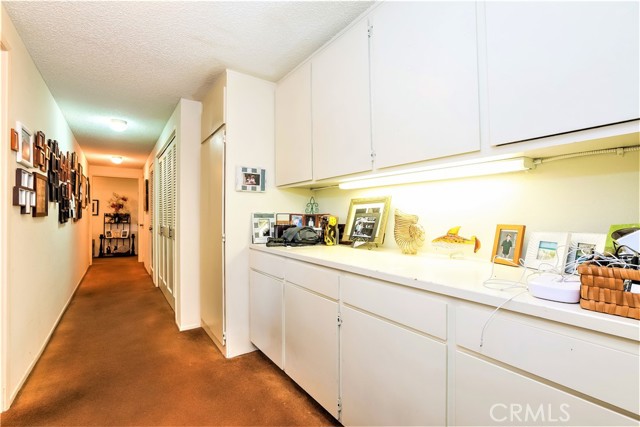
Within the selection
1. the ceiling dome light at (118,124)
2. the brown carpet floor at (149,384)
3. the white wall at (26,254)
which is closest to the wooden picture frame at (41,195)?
the white wall at (26,254)

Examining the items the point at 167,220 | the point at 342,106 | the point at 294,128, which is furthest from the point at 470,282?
the point at 167,220

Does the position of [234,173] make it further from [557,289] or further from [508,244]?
[557,289]

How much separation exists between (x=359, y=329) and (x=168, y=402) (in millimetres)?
1372

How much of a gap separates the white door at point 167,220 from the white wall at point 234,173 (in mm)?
1426

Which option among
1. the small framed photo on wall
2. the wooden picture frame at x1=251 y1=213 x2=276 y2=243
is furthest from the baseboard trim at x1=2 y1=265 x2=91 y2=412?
the small framed photo on wall

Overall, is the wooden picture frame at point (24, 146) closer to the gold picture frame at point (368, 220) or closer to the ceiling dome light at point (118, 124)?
the ceiling dome light at point (118, 124)

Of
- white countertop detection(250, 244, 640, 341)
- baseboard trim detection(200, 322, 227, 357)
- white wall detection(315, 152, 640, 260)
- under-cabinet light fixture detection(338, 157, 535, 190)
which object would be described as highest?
under-cabinet light fixture detection(338, 157, 535, 190)

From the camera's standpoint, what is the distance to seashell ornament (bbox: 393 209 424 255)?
5.86 feet

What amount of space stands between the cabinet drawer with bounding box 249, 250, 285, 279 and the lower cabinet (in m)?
0.14

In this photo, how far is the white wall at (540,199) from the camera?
1131 millimetres

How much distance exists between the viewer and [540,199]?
134 cm

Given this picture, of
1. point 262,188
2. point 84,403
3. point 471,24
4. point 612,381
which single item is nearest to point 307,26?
point 471,24

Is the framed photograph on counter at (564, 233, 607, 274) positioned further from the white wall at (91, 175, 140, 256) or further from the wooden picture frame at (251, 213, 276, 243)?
the white wall at (91, 175, 140, 256)

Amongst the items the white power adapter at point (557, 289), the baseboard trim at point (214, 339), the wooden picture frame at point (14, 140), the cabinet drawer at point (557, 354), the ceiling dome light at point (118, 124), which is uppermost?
the ceiling dome light at point (118, 124)
